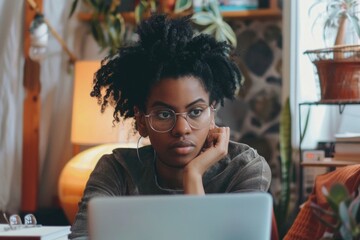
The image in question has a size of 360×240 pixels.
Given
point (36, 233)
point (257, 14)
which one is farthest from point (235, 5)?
point (36, 233)

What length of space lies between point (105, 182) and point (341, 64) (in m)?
1.43

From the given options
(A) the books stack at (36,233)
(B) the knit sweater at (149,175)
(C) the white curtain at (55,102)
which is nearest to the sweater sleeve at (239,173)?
Result: (B) the knit sweater at (149,175)

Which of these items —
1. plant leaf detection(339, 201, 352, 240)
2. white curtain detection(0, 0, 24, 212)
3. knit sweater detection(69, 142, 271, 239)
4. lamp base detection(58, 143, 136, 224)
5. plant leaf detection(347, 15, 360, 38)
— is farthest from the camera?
white curtain detection(0, 0, 24, 212)

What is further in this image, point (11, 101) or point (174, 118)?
point (11, 101)

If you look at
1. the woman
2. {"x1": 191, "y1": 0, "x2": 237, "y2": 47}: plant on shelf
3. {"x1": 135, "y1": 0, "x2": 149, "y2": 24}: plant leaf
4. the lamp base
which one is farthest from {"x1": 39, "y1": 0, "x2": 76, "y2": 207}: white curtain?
the woman

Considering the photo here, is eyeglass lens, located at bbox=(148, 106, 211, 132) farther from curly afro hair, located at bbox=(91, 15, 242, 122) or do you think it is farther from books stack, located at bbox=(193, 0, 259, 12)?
books stack, located at bbox=(193, 0, 259, 12)

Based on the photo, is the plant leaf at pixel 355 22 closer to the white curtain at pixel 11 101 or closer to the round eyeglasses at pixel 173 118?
the round eyeglasses at pixel 173 118

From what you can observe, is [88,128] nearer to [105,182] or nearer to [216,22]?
[216,22]

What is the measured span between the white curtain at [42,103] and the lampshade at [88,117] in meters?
0.34

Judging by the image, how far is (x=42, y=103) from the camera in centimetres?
405

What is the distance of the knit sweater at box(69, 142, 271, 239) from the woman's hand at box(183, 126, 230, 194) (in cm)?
5

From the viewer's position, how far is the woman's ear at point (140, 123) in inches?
66.9

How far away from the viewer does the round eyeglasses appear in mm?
1568

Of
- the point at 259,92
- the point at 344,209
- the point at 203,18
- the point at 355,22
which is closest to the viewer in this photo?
the point at 344,209
